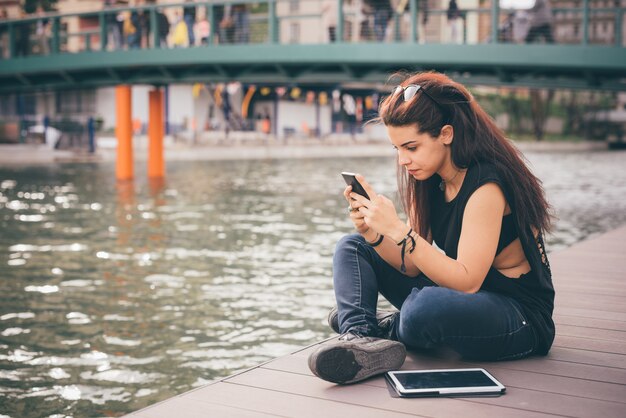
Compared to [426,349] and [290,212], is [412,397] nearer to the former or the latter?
[426,349]

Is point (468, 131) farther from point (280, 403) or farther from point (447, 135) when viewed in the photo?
point (280, 403)

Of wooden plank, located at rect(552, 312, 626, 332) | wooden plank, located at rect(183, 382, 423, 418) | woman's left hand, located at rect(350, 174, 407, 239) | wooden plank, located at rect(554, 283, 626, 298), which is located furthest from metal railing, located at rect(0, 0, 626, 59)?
wooden plank, located at rect(183, 382, 423, 418)

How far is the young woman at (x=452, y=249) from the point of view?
10.9 feet

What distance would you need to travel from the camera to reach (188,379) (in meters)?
5.28

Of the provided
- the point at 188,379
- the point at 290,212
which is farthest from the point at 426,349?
the point at 290,212

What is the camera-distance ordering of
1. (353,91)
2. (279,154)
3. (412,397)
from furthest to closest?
(353,91)
(279,154)
(412,397)

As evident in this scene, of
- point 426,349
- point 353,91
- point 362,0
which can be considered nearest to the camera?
point 426,349

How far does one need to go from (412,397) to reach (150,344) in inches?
133

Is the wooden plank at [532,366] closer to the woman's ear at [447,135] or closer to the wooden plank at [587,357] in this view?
the wooden plank at [587,357]

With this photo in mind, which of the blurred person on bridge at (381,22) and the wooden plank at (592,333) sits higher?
the blurred person on bridge at (381,22)

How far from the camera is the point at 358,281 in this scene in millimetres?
3633

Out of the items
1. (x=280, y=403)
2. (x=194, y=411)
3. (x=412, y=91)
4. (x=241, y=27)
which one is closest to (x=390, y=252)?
(x=412, y=91)

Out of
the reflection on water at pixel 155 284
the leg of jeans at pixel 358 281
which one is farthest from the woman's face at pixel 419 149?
the reflection on water at pixel 155 284

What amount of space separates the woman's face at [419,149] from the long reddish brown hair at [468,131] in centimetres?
2
